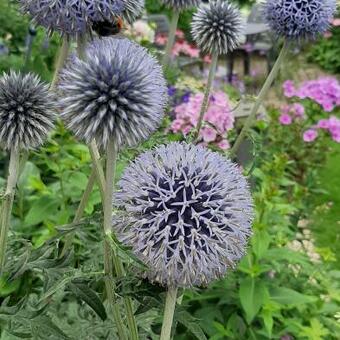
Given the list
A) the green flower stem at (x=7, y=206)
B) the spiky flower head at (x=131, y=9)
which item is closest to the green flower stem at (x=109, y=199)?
the green flower stem at (x=7, y=206)

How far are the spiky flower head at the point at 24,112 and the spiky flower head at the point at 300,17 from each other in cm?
105

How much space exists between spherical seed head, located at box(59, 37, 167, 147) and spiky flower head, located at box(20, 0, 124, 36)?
0.51 feet

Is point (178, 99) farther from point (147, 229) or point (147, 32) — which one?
point (147, 229)

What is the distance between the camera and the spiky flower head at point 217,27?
2502 mm

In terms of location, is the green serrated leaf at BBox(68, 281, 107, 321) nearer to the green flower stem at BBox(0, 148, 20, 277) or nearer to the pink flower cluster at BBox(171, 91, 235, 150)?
the green flower stem at BBox(0, 148, 20, 277)

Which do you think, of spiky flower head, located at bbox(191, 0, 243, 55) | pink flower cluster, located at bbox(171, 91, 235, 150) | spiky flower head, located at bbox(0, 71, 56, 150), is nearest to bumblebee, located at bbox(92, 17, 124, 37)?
spiky flower head, located at bbox(0, 71, 56, 150)

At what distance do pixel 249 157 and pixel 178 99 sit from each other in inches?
41.9

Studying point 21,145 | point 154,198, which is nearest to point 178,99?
point 21,145

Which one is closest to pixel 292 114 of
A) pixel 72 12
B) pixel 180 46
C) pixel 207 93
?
pixel 180 46

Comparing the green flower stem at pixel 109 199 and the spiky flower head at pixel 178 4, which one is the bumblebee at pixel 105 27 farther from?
the spiky flower head at pixel 178 4

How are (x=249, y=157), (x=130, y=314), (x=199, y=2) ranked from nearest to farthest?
1. (x=130, y=314)
2. (x=199, y=2)
3. (x=249, y=157)

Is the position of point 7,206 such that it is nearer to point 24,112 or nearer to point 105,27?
point 24,112

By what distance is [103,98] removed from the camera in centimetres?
138

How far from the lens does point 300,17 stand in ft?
7.78
